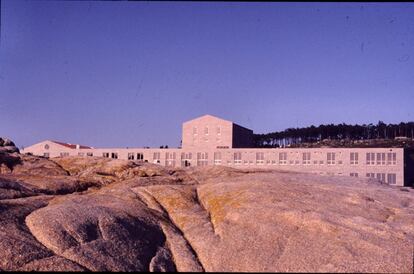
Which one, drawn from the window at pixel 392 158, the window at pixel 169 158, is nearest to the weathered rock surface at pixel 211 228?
the window at pixel 392 158

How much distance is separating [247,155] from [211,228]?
9897cm

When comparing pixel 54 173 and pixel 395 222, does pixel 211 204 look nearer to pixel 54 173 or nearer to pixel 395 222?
pixel 395 222

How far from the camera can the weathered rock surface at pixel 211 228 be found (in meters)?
22.6

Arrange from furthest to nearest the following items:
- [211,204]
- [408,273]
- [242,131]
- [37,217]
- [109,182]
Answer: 1. [242,131]
2. [109,182]
3. [211,204]
4. [37,217]
5. [408,273]

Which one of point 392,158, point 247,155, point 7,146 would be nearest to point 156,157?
point 247,155

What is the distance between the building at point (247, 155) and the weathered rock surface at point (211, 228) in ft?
258

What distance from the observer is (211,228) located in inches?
1097

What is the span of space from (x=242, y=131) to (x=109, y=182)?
105398 mm

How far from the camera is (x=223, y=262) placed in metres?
22.9

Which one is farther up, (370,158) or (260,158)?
(370,158)

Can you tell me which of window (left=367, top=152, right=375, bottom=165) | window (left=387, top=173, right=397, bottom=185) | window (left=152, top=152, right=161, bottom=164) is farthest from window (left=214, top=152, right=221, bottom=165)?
window (left=387, top=173, right=397, bottom=185)

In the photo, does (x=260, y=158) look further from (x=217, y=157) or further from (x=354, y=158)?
(x=354, y=158)

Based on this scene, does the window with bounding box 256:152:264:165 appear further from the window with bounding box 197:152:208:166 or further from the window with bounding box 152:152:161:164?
the window with bounding box 152:152:161:164

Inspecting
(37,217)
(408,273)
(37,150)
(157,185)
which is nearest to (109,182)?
(157,185)
